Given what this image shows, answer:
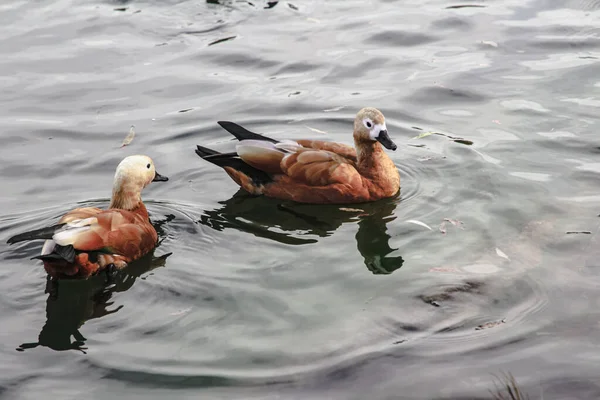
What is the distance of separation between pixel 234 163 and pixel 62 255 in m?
2.66

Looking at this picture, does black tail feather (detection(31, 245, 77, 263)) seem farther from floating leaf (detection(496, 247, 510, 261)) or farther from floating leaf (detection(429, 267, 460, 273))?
floating leaf (detection(496, 247, 510, 261))

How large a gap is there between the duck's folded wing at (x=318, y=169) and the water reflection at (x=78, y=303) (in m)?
1.74

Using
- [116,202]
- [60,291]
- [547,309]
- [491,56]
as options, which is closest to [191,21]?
[491,56]

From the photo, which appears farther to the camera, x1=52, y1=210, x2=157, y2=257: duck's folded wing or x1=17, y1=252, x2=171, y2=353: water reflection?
x1=52, y1=210, x2=157, y2=257: duck's folded wing

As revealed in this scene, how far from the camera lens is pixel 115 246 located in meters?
7.11

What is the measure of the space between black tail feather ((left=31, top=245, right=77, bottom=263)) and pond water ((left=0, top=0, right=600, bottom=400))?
1.38 ft

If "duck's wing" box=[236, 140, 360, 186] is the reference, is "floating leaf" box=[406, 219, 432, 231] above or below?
below

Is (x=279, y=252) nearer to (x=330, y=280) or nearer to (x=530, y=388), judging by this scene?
(x=330, y=280)

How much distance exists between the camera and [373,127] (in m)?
8.58

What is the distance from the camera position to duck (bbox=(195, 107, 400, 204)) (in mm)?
8477

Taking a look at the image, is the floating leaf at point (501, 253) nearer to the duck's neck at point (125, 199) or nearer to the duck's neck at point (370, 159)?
the duck's neck at point (370, 159)

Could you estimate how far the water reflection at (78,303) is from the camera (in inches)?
245

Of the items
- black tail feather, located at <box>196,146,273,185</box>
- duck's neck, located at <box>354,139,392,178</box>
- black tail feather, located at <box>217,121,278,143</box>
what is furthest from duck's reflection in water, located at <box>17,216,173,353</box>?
duck's neck, located at <box>354,139,392,178</box>

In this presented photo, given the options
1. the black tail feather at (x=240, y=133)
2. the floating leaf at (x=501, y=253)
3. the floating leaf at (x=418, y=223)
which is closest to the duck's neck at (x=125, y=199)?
the black tail feather at (x=240, y=133)
